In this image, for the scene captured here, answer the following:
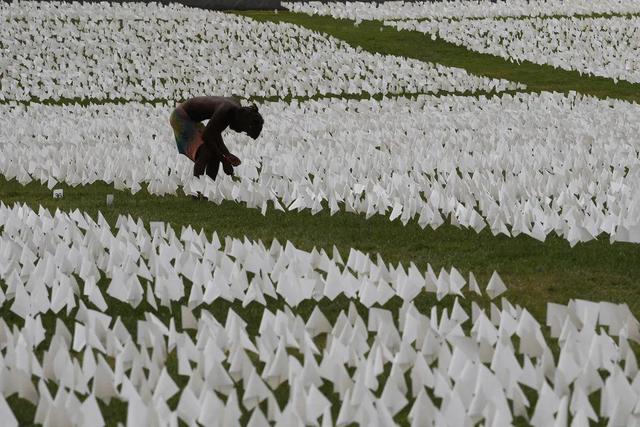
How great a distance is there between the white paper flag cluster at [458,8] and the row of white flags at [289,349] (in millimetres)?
30002

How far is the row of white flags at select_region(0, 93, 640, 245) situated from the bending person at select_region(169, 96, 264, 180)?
0.21 metres

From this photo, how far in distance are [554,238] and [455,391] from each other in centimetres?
446

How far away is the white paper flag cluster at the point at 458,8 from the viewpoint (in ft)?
→ 125

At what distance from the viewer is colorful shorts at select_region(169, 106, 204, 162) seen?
39.7 feet

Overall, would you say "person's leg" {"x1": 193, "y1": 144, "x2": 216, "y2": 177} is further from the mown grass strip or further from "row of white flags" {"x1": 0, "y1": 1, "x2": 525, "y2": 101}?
"row of white flags" {"x1": 0, "y1": 1, "x2": 525, "y2": 101}

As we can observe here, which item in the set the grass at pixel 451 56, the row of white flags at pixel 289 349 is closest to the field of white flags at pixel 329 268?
the row of white flags at pixel 289 349

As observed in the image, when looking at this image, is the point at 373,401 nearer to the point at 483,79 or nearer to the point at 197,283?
the point at 197,283

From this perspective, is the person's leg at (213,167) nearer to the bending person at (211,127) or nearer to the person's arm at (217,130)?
the bending person at (211,127)

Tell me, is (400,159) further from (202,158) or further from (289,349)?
(289,349)

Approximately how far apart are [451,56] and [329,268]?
23499 millimetres

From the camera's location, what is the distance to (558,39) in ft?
106

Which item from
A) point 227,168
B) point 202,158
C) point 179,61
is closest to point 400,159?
point 227,168

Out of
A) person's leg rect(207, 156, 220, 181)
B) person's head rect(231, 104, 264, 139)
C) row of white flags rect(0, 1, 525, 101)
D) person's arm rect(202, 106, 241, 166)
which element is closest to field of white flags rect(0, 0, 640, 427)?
person's leg rect(207, 156, 220, 181)

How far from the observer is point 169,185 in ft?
40.4
